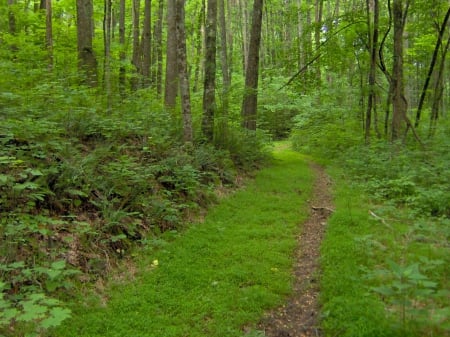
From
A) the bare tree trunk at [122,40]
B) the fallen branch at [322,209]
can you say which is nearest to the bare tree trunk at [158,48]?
the bare tree trunk at [122,40]

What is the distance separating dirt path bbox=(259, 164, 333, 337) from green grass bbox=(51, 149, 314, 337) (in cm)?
14

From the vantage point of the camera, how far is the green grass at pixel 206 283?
13.1ft

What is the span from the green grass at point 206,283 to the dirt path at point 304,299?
0.14 m

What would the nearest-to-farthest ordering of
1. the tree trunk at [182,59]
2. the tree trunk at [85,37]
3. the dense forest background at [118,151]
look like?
the dense forest background at [118,151] → the tree trunk at [182,59] → the tree trunk at [85,37]

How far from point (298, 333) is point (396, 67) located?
11.2 m

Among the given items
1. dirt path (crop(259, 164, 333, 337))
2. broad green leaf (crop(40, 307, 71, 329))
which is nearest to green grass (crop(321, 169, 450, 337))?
dirt path (crop(259, 164, 333, 337))

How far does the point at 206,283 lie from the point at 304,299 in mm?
1272


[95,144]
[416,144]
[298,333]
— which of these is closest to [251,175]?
[95,144]

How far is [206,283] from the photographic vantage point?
499 centimetres

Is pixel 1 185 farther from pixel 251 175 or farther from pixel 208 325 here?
pixel 251 175

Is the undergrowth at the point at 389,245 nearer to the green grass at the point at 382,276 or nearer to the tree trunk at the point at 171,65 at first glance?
the green grass at the point at 382,276

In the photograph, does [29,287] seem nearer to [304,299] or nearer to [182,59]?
[304,299]

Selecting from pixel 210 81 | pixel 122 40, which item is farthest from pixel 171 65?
pixel 122 40

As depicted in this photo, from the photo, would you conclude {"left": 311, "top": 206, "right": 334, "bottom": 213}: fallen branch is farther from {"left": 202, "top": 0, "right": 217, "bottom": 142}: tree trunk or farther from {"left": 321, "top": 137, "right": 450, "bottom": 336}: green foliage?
{"left": 202, "top": 0, "right": 217, "bottom": 142}: tree trunk
